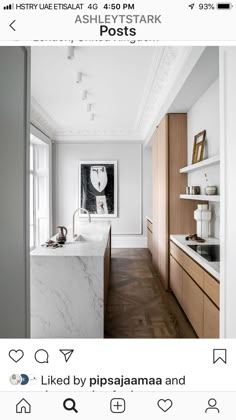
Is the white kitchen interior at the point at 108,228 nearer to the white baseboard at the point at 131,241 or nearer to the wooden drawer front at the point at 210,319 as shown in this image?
the wooden drawer front at the point at 210,319

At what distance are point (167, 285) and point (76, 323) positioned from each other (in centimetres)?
127

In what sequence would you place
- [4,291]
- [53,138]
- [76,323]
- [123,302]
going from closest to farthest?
[4,291], [76,323], [123,302], [53,138]

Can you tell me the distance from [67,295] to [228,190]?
4.07 ft

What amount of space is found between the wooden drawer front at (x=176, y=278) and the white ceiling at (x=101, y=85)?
5.46 ft

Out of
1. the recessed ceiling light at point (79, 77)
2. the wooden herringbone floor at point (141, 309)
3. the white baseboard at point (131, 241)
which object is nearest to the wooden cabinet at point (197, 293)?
the wooden herringbone floor at point (141, 309)

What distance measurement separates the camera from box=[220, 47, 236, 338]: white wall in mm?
598

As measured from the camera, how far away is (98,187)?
4762 mm

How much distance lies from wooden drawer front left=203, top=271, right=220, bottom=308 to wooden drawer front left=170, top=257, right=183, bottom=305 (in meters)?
0.63

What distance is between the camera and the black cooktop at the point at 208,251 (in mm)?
1568
